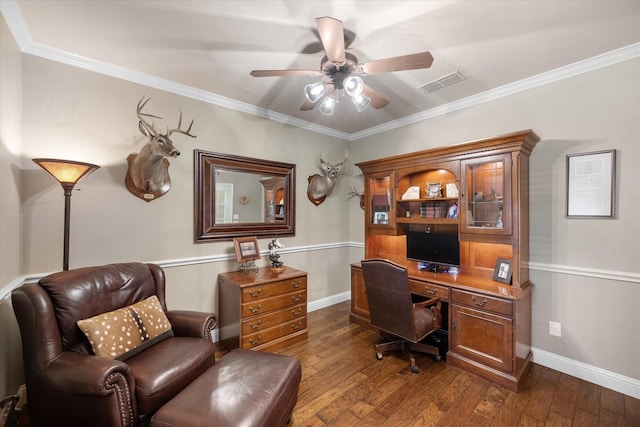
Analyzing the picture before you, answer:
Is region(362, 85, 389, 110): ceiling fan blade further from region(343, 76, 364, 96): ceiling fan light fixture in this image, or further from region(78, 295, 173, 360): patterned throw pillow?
region(78, 295, 173, 360): patterned throw pillow

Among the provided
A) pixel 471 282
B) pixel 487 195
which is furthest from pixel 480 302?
pixel 487 195

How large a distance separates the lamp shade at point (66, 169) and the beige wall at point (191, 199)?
0.73ft

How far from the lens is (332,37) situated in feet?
5.25

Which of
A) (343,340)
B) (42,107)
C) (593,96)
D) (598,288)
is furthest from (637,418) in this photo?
(42,107)

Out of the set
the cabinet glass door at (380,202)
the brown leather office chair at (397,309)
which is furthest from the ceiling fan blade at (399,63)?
the cabinet glass door at (380,202)

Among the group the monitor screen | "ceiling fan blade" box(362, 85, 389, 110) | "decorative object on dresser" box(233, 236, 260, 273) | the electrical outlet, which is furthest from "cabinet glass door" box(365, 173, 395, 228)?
the electrical outlet

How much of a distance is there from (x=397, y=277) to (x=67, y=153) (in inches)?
119

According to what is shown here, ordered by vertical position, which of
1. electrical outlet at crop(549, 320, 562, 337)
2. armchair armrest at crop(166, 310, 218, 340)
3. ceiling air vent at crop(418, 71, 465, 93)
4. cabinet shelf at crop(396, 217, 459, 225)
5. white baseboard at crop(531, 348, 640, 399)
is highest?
ceiling air vent at crop(418, 71, 465, 93)

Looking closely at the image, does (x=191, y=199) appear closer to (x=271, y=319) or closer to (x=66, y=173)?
(x=66, y=173)

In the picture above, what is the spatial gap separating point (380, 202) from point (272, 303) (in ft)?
6.10

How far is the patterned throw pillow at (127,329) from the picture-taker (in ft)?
5.53

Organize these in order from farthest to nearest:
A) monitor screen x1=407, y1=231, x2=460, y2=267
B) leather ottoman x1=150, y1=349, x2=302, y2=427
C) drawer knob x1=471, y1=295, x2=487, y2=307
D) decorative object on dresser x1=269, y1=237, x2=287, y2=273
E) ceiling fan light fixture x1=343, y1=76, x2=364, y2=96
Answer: decorative object on dresser x1=269, y1=237, x2=287, y2=273
monitor screen x1=407, y1=231, x2=460, y2=267
drawer knob x1=471, y1=295, x2=487, y2=307
ceiling fan light fixture x1=343, y1=76, x2=364, y2=96
leather ottoman x1=150, y1=349, x2=302, y2=427

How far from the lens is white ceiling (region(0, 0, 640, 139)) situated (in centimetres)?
173

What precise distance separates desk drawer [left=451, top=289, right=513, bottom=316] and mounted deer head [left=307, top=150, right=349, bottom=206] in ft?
7.17
